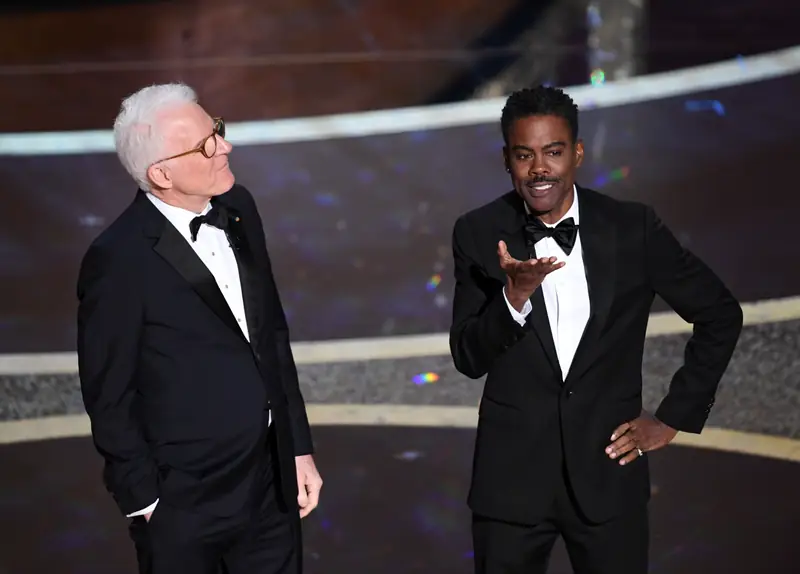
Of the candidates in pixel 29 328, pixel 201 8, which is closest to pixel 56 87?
pixel 201 8

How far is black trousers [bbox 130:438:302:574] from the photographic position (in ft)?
6.39

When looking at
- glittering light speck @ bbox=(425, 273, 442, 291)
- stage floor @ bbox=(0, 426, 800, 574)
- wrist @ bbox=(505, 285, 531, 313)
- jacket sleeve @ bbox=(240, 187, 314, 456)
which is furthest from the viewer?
glittering light speck @ bbox=(425, 273, 442, 291)

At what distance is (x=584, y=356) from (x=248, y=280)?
26.3 inches

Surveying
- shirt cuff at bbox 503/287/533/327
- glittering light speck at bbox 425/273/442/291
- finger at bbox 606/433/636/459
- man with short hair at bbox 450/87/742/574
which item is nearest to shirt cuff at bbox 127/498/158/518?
man with short hair at bbox 450/87/742/574

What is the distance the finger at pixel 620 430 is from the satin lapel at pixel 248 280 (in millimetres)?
727

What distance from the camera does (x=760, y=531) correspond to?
9.95 feet

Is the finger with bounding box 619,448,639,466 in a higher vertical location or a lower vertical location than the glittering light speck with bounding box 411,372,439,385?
higher

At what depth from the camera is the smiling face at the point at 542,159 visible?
1850 millimetres

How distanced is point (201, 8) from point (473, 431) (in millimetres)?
2553

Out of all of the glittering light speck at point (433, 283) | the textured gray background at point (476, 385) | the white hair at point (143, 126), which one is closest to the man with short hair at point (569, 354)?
the white hair at point (143, 126)

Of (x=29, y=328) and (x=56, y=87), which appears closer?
(x=29, y=328)

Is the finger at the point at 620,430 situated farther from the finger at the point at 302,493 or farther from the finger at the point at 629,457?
the finger at the point at 302,493

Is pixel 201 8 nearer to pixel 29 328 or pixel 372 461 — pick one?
pixel 29 328

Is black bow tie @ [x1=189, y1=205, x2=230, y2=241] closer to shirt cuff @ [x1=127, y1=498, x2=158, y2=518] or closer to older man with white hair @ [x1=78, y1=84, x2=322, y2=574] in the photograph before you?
older man with white hair @ [x1=78, y1=84, x2=322, y2=574]
